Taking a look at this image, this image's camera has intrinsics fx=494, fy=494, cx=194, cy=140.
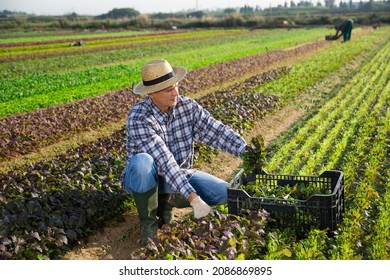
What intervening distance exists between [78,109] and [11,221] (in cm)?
659

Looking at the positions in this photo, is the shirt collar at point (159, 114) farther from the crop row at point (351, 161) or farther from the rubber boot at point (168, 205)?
the crop row at point (351, 161)

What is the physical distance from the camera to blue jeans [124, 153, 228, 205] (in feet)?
13.9

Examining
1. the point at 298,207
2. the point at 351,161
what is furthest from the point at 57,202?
the point at 351,161

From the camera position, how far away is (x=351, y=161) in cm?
657

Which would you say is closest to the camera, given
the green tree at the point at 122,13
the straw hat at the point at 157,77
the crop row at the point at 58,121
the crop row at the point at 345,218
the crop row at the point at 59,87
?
the crop row at the point at 345,218

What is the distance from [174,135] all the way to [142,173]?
618 millimetres

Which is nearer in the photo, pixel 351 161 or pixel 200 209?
pixel 200 209

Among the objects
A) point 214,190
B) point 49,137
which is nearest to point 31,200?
point 214,190

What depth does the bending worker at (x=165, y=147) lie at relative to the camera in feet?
13.9

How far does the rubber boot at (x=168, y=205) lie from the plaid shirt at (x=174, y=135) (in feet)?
0.75

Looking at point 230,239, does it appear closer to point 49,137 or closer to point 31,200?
point 31,200

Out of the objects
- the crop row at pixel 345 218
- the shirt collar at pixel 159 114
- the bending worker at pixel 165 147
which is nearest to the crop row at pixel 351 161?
the crop row at pixel 345 218

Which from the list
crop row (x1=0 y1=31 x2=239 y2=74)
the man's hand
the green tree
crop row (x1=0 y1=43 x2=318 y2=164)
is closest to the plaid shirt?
the man's hand

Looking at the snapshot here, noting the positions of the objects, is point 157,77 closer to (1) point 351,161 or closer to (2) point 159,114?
(2) point 159,114
